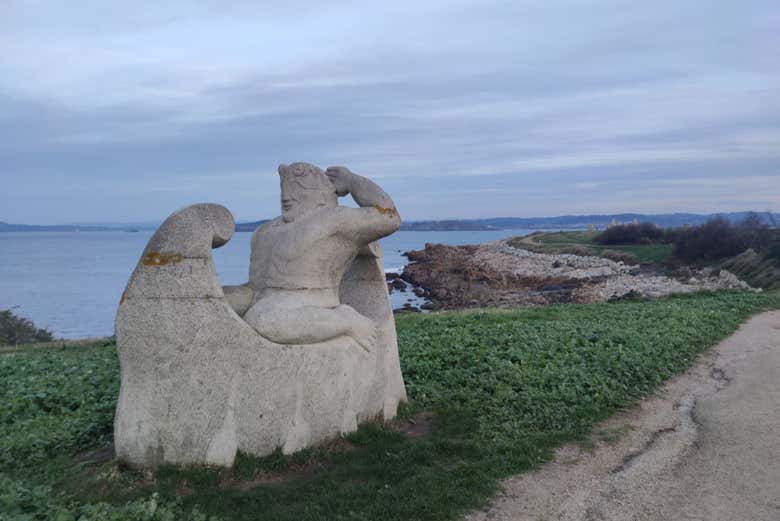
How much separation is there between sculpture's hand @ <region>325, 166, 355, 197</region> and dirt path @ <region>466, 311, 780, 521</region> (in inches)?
142

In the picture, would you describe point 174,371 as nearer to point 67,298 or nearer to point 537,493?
point 537,493

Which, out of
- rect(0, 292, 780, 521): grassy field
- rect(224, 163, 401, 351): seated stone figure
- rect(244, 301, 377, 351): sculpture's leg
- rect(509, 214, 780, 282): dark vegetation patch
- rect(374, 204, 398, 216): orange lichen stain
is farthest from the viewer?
rect(509, 214, 780, 282): dark vegetation patch

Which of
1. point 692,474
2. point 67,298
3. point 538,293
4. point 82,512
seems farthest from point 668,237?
point 82,512

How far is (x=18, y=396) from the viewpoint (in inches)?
352

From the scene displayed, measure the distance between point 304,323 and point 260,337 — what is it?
1.66 ft

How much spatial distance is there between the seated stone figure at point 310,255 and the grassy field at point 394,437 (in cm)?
123

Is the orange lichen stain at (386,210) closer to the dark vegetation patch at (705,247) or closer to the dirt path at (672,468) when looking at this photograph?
the dirt path at (672,468)

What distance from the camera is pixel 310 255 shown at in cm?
716

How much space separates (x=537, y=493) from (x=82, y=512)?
384 cm

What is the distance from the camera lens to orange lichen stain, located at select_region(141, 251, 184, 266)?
6121 mm

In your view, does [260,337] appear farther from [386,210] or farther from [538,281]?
[538,281]

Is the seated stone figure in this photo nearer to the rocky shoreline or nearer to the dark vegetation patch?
the rocky shoreline

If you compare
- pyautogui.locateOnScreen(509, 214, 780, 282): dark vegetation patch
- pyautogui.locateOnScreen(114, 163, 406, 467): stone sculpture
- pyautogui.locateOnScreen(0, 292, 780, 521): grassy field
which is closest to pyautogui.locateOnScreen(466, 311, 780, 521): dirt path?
pyautogui.locateOnScreen(0, 292, 780, 521): grassy field

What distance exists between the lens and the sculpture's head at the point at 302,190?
7469 mm
